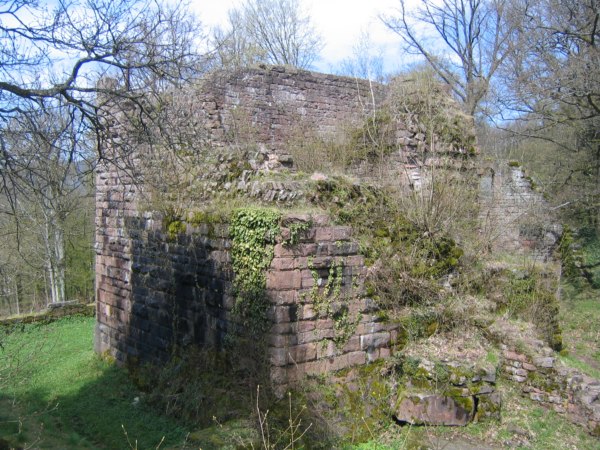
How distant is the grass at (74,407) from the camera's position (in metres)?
6.24

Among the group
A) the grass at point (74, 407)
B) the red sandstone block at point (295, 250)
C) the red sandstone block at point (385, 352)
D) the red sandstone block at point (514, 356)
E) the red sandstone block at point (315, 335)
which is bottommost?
the grass at point (74, 407)

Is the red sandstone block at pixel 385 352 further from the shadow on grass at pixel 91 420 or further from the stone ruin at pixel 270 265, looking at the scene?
the shadow on grass at pixel 91 420

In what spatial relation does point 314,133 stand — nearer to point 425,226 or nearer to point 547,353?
point 425,226

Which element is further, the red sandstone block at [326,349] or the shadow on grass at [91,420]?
the shadow on grass at [91,420]

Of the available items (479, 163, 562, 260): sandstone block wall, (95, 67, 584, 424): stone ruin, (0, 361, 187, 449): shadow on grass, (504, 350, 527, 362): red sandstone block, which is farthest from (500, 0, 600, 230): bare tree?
(0, 361, 187, 449): shadow on grass

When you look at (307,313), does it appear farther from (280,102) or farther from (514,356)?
(280,102)

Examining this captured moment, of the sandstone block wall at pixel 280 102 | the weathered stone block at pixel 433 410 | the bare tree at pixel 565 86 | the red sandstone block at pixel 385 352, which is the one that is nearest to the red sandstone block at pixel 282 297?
the red sandstone block at pixel 385 352

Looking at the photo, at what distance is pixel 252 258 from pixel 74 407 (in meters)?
4.21

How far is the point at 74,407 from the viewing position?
7.78 metres

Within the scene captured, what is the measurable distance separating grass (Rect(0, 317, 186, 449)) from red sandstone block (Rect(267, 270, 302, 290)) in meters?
1.98

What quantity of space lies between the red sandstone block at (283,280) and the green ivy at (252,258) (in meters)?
0.09

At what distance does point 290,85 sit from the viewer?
11469 mm

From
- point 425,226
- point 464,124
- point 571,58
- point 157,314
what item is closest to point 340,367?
point 425,226

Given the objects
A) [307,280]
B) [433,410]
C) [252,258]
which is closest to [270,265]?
[252,258]
